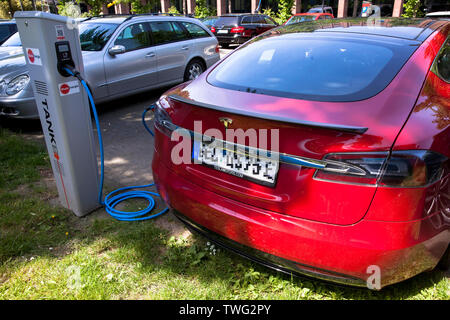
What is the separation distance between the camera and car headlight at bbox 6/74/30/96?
4898 mm

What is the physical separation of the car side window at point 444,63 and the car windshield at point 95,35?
4890 mm

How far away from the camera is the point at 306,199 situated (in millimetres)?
1738

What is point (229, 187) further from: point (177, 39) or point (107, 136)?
point (177, 39)

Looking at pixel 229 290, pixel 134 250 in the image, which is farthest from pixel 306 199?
pixel 134 250

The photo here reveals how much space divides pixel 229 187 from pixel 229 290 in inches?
28.6

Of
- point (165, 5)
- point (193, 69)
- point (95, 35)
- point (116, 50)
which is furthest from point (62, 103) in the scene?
point (165, 5)

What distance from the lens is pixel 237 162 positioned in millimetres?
1954

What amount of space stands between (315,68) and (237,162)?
0.85 m

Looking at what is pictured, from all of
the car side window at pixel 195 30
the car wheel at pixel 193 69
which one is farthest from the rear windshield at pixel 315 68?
the car side window at pixel 195 30

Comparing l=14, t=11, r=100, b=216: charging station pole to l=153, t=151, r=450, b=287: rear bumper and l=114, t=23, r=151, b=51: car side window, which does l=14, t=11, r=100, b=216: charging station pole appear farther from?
l=114, t=23, r=151, b=51: car side window

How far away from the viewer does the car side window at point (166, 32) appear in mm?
6545

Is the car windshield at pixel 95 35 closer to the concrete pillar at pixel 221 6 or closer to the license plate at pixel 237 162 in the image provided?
the license plate at pixel 237 162

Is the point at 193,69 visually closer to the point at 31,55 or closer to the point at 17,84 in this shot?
the point at 17,84

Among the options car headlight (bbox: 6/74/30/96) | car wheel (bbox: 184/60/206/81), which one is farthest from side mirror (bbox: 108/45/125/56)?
car wheel (bbox: 184/60/206/81)
